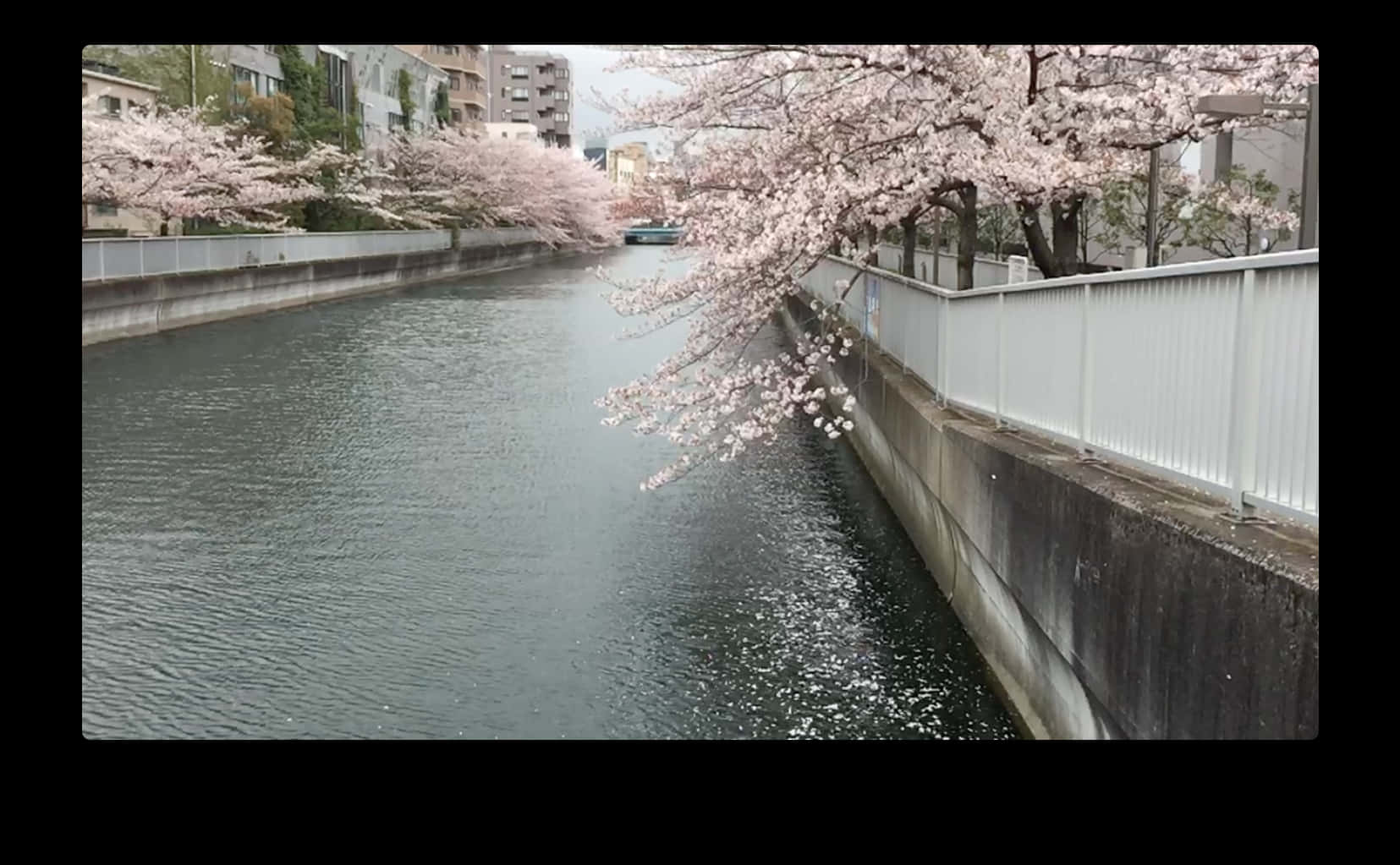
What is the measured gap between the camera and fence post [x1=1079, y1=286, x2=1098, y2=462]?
20.7ft

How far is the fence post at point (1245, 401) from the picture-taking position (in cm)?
448

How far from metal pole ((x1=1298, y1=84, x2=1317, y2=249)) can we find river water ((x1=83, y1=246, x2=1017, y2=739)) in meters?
3.14

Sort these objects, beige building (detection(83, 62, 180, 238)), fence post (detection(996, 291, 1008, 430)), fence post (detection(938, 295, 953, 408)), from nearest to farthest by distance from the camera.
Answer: fence post (detection(996, 291, 1008, 430)) < fence post (detection(938, 295, 953, 408)) < beige building (detection(83, 62, 180, 238))

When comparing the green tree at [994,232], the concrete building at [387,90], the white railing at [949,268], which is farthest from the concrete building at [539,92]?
the green tree at [994,232]

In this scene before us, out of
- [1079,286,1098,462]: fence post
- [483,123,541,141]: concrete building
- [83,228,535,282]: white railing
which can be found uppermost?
[483,123,541,141]: concrete building

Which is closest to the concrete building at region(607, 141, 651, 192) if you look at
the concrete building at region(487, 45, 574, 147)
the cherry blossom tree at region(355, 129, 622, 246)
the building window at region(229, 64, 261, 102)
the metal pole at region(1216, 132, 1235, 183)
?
the concrete building at region(487, 45, 574, 147)

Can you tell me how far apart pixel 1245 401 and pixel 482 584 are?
240 inches

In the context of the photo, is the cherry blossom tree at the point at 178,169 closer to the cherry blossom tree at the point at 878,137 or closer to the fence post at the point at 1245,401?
the cherry blossom tree at the point at 878,137

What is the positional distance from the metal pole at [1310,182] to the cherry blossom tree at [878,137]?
1134 millimetres

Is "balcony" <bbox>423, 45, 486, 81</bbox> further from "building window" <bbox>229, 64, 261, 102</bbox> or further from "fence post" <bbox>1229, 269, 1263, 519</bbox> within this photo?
"fence post" <bbox>1229, 269, 1263, 519</bbox>

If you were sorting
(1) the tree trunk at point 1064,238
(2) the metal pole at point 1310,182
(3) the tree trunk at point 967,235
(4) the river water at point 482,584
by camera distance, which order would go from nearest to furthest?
(4) the river water at point 482,584 < (2) the metal pole at point 1310,182 < (1) the tree trunk at point 1064,238 < (3) the tree trunk at point 967,235

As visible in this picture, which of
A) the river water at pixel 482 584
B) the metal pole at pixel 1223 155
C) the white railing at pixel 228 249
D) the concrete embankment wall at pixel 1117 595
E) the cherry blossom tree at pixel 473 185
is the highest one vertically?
the cherry blossom tree at pixel 473 185

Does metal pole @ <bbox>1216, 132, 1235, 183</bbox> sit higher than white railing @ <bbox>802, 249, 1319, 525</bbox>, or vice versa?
metal pole @ <bbox>1216, 132, 1235, 183</bbox>
